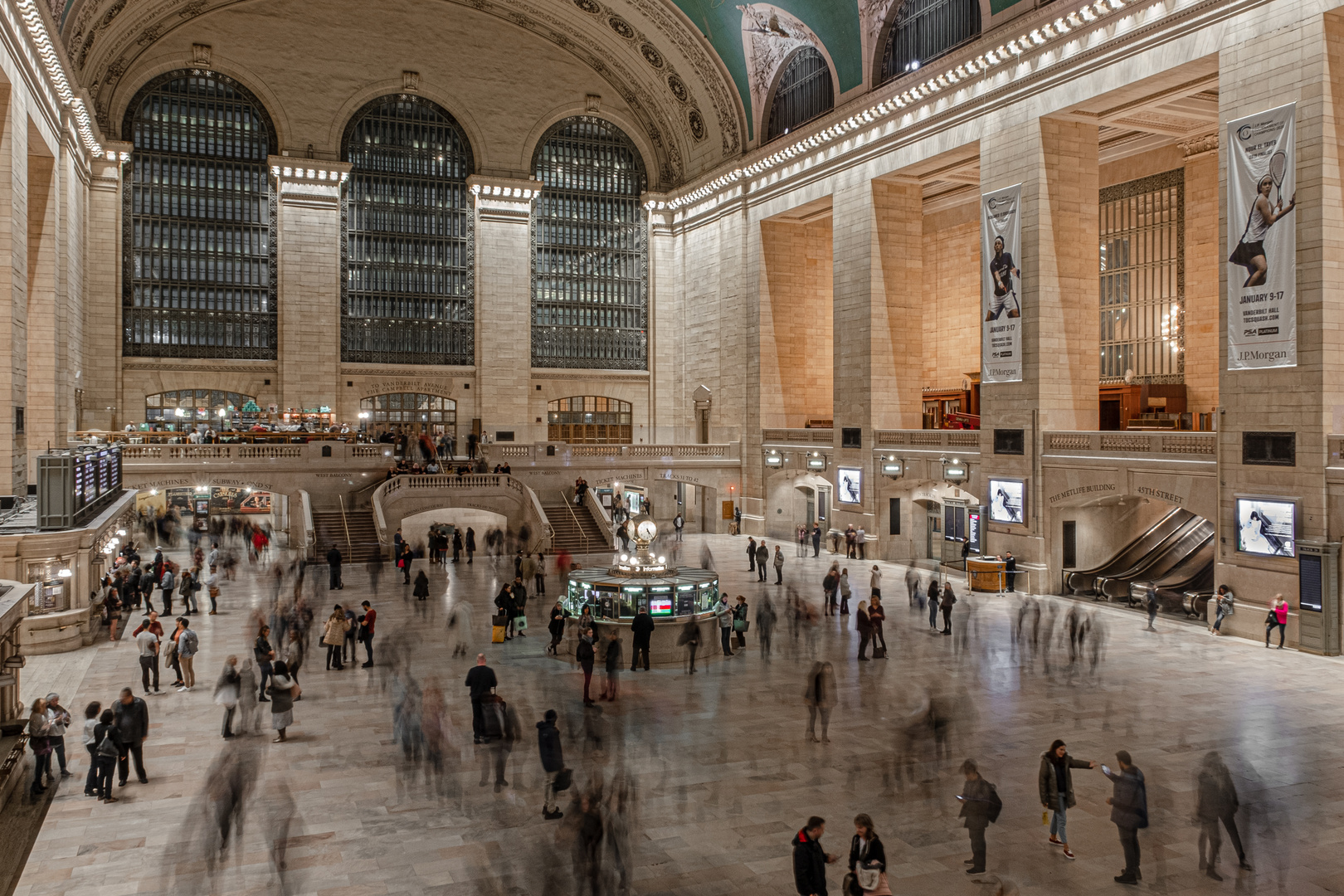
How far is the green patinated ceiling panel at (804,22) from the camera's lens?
3041cm

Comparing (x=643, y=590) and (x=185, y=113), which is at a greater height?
(x=185, y=113)

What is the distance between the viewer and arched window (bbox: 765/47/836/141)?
3297 cm

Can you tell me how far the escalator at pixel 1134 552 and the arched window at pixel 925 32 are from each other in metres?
13.6

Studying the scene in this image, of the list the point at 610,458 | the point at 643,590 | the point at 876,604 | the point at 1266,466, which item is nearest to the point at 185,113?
the point at 610,458

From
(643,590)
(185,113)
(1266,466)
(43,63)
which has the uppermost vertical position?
(185,113)

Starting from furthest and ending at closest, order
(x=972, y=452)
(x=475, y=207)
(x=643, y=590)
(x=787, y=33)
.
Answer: (x=475, y=207) → (x=787, y=33) → (x=972, y=452) → (x=643, y=590)

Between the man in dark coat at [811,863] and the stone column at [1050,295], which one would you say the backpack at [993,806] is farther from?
the stone column at [1050,295]

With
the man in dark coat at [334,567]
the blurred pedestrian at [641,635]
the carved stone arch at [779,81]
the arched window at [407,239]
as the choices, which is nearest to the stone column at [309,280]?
the arched window at [407,239]

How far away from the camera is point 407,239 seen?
1585 inches

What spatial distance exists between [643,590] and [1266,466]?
1210 cm

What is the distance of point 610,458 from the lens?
35844 millimetres

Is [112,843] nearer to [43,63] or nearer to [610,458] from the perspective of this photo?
[43,63]

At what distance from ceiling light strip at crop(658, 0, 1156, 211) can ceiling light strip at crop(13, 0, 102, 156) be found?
21350 millimetres

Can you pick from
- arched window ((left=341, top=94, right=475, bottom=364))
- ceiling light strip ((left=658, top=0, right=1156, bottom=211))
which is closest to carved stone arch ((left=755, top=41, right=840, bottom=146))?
ceiling light strip ((left=658, top=0, right=1156, bottom=211))
